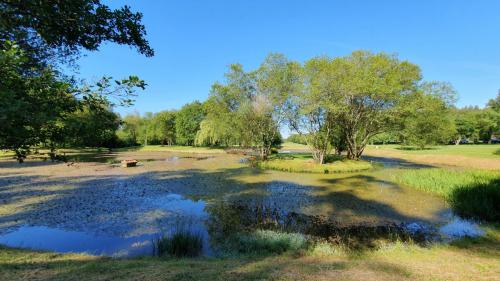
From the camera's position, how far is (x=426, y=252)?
838cm

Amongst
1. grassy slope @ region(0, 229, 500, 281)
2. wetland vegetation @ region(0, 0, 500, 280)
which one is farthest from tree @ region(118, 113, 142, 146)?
grassy slope @ region(0, 229, 500, 281)

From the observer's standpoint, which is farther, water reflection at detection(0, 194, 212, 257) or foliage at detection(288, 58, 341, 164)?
foliage at detection(288, 58, 341, 164)

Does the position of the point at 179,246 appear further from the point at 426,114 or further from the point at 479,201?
the point at 426,114

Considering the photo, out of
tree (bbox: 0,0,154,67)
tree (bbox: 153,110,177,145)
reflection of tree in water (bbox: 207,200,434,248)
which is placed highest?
tree (bbox: 153,110,177,145)

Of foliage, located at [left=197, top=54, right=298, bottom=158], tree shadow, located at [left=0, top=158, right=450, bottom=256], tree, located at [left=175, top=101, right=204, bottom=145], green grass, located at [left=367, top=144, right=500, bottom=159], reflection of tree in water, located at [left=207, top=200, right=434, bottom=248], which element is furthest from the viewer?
tree, located at [left=175, top=101, right=204, bottom=145]

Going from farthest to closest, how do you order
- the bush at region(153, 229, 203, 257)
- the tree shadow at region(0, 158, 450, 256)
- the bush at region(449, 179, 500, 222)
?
the bush at region(449, 179, 500, 222) → the tree shadow at region(0, 158, 450, 256) → the bush at region(153, 229, 203, 257)

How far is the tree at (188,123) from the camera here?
81.7m

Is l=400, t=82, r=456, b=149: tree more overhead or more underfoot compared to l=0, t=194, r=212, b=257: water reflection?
more overhead

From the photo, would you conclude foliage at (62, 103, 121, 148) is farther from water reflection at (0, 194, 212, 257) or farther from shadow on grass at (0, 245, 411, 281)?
water reflection at (0, 194, 212, 257)

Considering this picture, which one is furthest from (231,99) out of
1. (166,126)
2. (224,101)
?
(166,126)

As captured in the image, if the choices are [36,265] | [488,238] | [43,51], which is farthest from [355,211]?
[43,51]

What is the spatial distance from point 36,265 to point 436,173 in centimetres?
2508

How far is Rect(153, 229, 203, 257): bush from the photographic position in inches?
341

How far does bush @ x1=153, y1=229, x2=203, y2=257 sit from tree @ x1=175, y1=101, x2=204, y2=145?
239 feet
